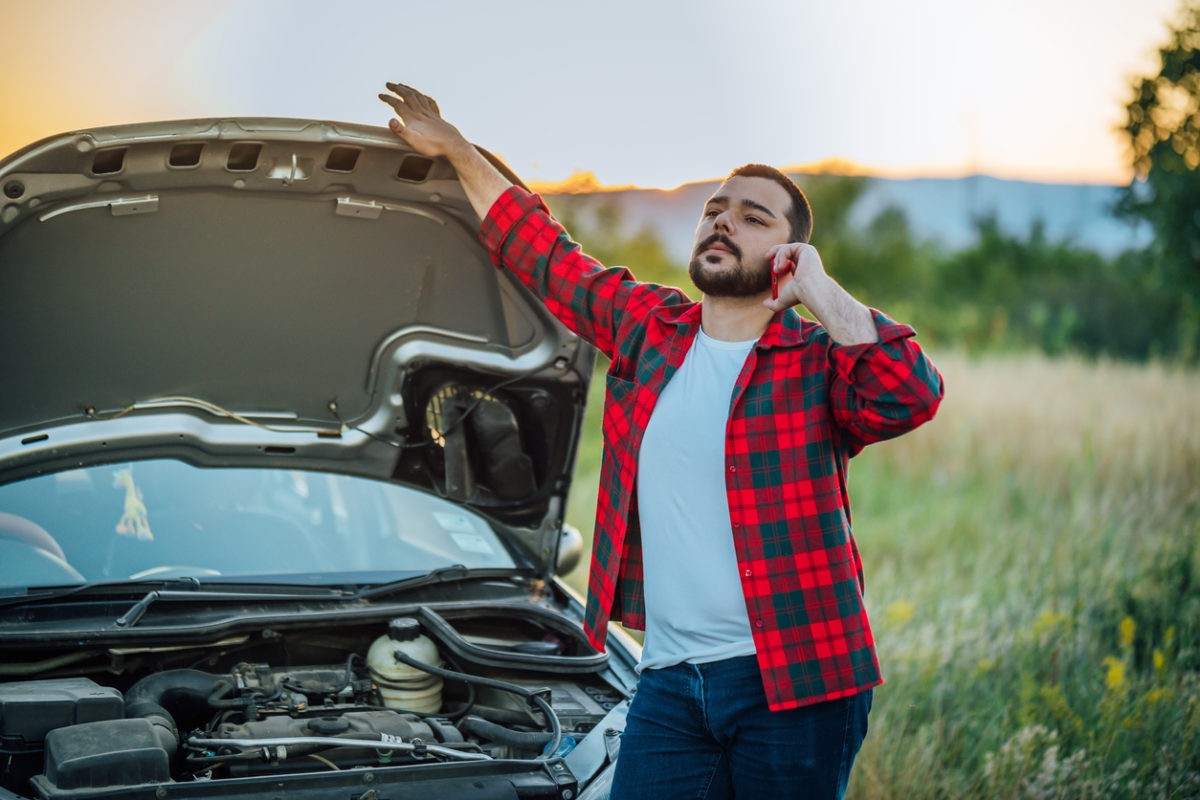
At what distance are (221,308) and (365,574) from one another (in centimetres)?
97

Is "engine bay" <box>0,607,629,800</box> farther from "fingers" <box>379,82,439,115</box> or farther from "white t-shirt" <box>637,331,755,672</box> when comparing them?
"fingers" <box>379,82,439,115</box>

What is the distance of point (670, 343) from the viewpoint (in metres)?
2.91

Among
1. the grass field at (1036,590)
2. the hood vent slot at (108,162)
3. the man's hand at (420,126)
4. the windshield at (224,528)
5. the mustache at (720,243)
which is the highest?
the man's hand at (420,126)

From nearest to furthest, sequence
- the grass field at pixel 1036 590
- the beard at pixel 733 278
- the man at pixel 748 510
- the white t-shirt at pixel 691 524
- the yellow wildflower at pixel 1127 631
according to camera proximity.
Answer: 1. the man at pixel 748 510
2. the white t-shirt at pixel 691 524
3. the beard at pixel 733 278
4. the grass field at pixel 1036 590
5. the yellow wildflower at pixel 1127 631

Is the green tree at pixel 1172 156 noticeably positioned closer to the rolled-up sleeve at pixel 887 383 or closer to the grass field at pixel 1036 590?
the grass field at pixel 1036 590

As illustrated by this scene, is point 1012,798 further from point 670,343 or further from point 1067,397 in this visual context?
point 1067,397

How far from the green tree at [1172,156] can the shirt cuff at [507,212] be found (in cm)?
960

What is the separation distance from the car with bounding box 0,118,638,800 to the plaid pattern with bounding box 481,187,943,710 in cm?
56

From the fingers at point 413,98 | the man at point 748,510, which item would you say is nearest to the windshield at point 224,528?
the man at point 748,510

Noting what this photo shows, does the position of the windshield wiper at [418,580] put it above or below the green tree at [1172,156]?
below

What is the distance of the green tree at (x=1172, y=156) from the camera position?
10.4 m

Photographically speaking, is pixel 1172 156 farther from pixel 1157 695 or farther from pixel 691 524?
pixel 691 524

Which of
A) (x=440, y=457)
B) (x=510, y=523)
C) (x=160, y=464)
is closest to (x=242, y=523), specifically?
(x=160, y=464)

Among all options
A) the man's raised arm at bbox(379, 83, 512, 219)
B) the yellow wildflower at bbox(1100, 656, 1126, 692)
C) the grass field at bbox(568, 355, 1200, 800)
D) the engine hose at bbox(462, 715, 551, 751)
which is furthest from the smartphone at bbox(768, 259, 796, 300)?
the yellow wildflower at bbox(1100, 656, 1126, 692)
